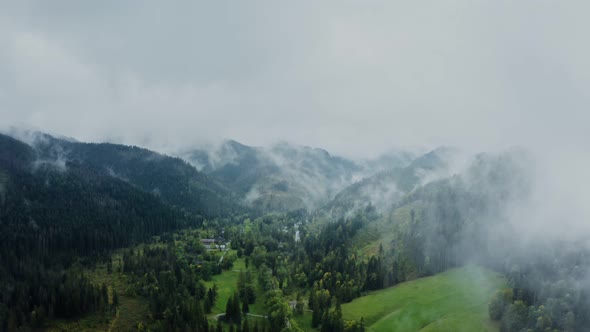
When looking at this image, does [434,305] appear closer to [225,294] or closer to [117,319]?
[225,294]

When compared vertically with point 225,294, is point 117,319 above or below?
below

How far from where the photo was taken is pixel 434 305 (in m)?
161

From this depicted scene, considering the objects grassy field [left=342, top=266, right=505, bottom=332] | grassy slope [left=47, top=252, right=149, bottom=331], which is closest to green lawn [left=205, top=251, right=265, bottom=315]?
grassy slope [left=47, top=252, right=149, bottom=331]

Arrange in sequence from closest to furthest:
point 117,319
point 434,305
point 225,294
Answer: point 117,319 < point 434,305 < point 225,294

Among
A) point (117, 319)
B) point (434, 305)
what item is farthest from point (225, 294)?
point (434, 305)

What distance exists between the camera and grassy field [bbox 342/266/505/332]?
144875 millimetres

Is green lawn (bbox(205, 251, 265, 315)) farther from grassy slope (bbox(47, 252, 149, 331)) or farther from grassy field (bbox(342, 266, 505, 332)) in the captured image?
grassy field (bbox(342, 266, 505, 332))

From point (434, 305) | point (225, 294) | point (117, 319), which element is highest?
point (225, 294)

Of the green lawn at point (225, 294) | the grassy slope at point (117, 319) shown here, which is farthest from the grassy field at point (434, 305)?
the grassy slope at point (117, 319)

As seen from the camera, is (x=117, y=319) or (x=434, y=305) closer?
(x=117, y=319)

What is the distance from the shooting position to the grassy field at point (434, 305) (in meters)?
145

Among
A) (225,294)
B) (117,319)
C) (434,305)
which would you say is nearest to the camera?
(117,319)

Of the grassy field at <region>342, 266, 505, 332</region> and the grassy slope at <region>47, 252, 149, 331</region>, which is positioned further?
the grassy field at <region>342, 266, 505, 332</region>

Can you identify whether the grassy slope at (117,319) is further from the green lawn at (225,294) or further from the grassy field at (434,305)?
the grassy field at (434,305)
